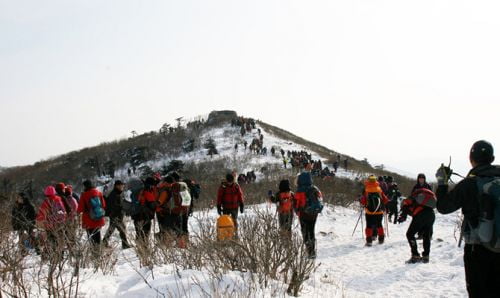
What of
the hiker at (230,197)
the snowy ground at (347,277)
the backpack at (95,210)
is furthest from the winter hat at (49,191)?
the hiker at (230,197)

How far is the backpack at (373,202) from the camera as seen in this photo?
1013 cm

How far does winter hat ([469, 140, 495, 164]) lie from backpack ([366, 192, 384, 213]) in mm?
6000

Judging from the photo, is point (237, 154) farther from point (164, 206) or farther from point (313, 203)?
point (313, 203)

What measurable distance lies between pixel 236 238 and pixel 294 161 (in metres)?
32.0

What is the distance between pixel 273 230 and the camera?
5.01 meters

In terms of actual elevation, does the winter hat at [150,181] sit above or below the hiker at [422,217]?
above

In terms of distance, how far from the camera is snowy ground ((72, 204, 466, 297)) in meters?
4.55

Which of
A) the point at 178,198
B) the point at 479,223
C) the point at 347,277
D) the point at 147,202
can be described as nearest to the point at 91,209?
the point at 147,202

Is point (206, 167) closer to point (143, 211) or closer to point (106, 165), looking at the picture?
point (106, 165)

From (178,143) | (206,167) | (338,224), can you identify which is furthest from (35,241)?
Answer: (178,143)

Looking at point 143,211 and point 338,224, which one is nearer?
point 143,211

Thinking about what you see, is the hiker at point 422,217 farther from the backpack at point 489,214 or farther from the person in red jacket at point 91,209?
the person in red jacket at point 91,209

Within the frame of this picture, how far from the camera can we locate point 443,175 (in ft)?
14.1

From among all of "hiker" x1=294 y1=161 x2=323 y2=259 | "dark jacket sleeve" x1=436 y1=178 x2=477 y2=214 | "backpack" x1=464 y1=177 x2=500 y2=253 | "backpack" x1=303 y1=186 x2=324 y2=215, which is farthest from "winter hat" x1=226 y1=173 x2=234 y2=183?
"backpack" x1=464 y1=177 x2=500 y2=253
